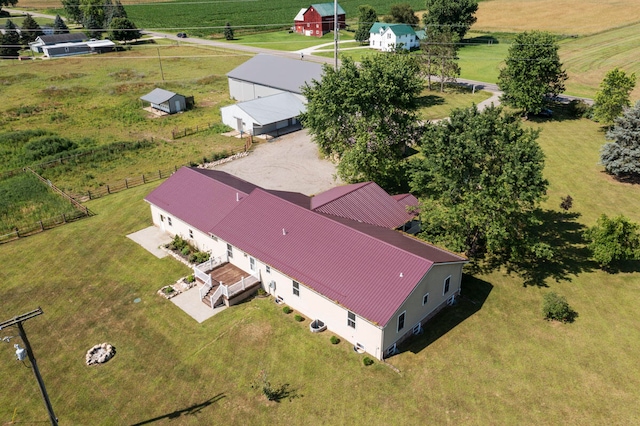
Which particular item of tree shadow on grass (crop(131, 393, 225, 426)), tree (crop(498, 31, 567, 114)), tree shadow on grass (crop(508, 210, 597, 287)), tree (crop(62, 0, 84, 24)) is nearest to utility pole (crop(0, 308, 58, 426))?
tree shadow on grass (crop(131, 393, 225, 426))

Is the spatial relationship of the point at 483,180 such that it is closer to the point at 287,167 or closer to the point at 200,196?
the point at 200,196

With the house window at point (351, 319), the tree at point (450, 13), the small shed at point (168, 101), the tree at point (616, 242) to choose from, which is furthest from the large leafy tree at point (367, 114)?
the tree at point (450, 13)

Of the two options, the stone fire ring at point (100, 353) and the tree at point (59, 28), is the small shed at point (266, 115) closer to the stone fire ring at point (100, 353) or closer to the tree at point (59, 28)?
the stone fire ring at point (100, 353)

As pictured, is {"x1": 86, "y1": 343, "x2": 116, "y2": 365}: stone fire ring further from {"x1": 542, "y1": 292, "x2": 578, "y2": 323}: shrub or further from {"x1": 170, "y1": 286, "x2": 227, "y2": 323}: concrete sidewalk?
{"x1": 542, "y1": 292, "x2": 578, "y2": 323}: shrub

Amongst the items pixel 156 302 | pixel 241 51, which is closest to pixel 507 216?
pixel 156 302

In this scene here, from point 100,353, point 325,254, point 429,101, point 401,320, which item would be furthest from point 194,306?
point 429,101

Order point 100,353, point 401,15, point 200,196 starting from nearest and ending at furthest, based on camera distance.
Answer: point 100,353
point 200,196
point 401,15
